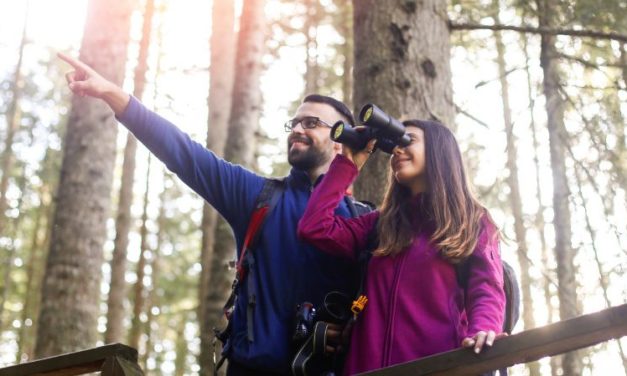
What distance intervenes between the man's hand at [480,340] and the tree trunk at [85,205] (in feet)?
13.9

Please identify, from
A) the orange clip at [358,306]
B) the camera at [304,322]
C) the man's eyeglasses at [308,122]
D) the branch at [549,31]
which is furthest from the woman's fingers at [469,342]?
the branch at [549,31]

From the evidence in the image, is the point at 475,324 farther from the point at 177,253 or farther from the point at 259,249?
the point at 177,253

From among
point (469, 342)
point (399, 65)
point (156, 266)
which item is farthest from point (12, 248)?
point (469, 342)

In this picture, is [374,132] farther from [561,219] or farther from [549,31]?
[561,219]

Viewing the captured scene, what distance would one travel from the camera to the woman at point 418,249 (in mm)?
2738

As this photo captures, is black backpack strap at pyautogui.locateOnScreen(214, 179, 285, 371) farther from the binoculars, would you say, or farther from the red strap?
the binoculars

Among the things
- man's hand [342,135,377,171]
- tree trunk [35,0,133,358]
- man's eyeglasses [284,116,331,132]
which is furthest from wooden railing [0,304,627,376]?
tree trunk [35,0,133,358]

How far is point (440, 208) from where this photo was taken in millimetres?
3008

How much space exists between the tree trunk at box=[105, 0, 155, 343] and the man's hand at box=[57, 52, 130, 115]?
772 centimetres

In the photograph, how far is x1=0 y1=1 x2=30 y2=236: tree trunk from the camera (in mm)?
17266

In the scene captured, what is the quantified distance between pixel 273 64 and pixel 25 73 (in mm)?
6658

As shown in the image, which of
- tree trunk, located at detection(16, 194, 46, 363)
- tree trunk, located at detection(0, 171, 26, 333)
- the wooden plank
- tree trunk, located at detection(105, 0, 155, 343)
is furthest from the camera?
tree trunk, located at detection(16, 194, 46, 363)

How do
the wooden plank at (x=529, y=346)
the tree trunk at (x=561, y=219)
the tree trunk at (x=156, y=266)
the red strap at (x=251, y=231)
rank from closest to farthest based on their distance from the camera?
the wooden plank at (x=529, y=346)
the red strap at (x=251, y=231)
the tree trunk at (x=561, y=219)
the tree trunk at (x=156, y=266)

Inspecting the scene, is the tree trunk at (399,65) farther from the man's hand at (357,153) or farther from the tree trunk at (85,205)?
the tree trunk at (85,205)
